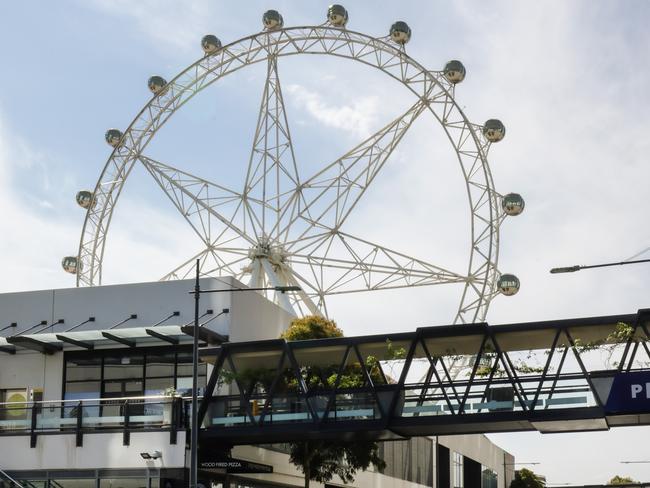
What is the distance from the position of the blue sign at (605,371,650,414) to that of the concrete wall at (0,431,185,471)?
1267 cm

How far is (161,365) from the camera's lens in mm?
41062

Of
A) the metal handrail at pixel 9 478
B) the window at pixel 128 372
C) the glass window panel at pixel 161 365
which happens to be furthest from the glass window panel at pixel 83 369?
the metal handrail at pixel 9 478

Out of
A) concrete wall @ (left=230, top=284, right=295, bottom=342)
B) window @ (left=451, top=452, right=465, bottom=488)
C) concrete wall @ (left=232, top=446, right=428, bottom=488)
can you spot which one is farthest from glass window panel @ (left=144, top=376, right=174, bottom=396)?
window @ (left=451, top=452, right=465, bottom=488)

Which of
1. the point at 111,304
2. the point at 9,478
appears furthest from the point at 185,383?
the point at 9,478

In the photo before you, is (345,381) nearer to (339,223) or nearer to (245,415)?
(245,415)

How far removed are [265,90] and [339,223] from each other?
6880 mm

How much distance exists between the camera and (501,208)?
52125 mm

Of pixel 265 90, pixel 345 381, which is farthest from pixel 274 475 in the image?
pixel 265 90

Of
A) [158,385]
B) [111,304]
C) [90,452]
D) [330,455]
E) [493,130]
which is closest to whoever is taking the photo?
[90,452]

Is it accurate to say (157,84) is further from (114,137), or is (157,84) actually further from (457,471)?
(457,471)

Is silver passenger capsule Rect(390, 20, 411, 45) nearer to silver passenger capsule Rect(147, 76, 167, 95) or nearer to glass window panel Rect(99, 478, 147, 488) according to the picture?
silver passenger capsule Rect(147, 76, 167, 95)

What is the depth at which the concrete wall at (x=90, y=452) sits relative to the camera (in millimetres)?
35103

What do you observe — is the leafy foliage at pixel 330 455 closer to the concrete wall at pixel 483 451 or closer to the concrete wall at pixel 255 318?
the concrete wall at pixel 255 318

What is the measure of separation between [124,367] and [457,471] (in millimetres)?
44877
